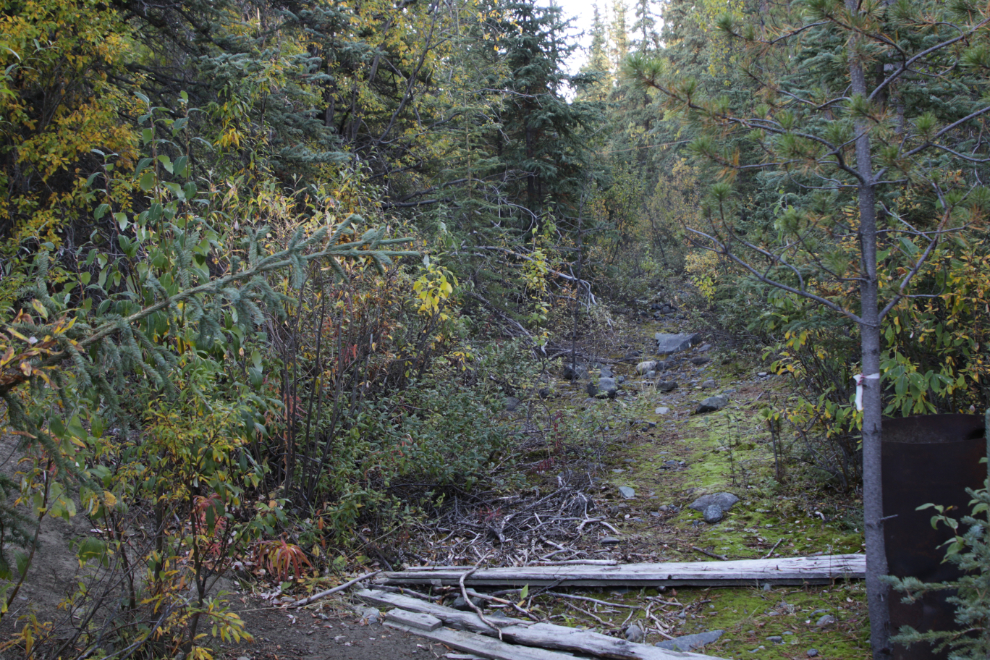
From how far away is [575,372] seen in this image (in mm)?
11680

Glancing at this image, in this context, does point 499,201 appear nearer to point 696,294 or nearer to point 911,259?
point 696,294

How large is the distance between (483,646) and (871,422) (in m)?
2.61

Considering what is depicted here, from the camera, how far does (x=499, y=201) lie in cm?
1184

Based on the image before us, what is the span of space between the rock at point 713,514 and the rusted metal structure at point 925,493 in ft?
7.74

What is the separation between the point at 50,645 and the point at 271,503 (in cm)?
137

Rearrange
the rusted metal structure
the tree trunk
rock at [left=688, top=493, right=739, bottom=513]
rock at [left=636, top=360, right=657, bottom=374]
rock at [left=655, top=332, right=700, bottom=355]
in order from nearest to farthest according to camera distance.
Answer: the rusted metal structure < the tree trunk < rock at [left=688, top=493, right=739, bottom=513] < rock at [left=636, top=360, right=657, bottom=374] < rock at [left=655, top=332, right=700, bottom=355]

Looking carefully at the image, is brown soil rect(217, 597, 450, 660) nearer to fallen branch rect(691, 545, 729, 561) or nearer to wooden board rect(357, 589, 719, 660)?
wooden board rect(357, 589, 719, 660)

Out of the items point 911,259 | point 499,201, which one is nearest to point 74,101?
point 499,201

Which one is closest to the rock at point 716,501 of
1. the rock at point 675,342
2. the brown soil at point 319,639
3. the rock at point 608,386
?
the brown soil at point 319,639

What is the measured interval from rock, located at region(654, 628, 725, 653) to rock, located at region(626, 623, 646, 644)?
128 millimetres

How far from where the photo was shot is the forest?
292 cm

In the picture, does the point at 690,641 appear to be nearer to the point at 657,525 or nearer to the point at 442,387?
the point at 657,525

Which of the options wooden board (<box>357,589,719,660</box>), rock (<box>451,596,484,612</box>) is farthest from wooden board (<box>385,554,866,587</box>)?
wooden board (<box>357,589,719,660</box>)

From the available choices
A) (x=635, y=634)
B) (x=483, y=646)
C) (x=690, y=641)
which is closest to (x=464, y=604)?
(x=483, y=646)
